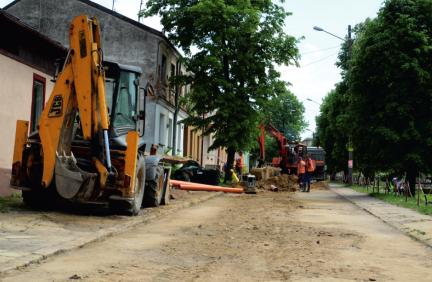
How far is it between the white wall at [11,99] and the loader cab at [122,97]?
3914 mm

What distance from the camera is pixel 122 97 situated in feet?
42.2

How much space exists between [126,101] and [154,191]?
2.84 metres

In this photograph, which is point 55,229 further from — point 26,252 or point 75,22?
point 75,22

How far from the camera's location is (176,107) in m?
37.2

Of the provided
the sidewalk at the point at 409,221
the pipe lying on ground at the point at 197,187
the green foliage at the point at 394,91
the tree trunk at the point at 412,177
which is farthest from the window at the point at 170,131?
the sidewalk at the point at 409,221

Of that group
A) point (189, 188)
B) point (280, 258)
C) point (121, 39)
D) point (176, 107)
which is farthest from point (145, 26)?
point (280, 258)

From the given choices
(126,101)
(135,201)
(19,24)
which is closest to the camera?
(135,201)

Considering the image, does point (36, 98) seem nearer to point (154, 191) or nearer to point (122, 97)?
point (154, 191)

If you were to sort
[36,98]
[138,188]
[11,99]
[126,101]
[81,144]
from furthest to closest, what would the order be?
[36,98], [11,99], [126,101], [138,188], [81,144]

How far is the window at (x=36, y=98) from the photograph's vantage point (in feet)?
56.6

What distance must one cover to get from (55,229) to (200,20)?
76.8 feet

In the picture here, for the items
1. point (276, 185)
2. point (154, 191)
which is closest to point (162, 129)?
point (276, 185)

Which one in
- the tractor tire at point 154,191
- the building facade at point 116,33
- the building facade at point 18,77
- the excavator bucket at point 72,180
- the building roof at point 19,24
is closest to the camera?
the excavator bucket at point 72,180

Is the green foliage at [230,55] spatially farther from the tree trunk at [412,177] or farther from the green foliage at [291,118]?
the green foliage at [291,118]
